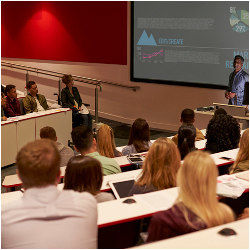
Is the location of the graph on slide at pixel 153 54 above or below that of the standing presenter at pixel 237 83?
above

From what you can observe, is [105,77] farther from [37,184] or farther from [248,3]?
[37,184]

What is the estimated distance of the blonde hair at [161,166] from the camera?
10.4 feet

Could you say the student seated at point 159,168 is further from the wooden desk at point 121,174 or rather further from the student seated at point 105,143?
the student seated at point 105,143

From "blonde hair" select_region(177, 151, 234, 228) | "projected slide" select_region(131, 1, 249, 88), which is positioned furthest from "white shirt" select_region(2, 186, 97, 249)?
"projected slide" select_region(131, 1, 249, 88)

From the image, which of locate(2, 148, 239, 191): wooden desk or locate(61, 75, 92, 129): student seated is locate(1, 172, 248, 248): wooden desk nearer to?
locate(2, 148, 239, 191): wooden desk

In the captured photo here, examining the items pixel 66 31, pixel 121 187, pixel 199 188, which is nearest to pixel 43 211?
pixel 199 188

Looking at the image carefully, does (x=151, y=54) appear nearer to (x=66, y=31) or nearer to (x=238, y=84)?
(x=238, y=84)

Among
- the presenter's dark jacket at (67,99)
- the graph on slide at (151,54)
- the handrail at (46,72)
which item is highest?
the graph on slide at (151,54)

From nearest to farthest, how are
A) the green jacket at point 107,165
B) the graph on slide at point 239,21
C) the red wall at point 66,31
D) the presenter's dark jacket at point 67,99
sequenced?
the green jacket at point 107,165 → the graph on slide at point 239,21 → the presenter's dark jacket at point 67,99 → the red wall at point 66,31

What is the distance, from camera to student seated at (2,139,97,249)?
216 centimetres

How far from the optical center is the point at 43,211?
217 centimetres

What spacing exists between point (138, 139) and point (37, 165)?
267 cm

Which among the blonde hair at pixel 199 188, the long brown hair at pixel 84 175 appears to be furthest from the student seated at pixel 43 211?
the long brown hair at pixel 84 175

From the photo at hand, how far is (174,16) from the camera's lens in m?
8.36
